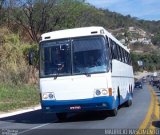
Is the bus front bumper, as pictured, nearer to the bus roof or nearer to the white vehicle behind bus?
the white vehicle behind bus

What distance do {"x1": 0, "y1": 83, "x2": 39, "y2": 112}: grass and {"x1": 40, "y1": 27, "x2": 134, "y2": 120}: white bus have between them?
35.3ft

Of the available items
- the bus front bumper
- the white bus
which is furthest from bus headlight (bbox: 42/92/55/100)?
the bus front bumper

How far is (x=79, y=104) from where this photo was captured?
16891 mm

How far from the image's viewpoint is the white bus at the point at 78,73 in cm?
1678

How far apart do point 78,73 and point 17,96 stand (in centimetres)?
2013

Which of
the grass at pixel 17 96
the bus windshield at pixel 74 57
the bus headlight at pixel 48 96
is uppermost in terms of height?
the bus windshield at pixel 74 57

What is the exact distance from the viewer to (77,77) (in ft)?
55.3

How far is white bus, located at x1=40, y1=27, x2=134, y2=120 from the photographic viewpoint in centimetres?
1678

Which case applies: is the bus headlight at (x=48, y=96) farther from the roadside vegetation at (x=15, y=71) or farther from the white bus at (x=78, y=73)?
the roadside vegetation at (x=15, y=71)

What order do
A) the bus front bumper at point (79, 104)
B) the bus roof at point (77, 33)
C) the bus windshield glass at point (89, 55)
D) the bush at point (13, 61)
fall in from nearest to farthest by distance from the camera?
the bus front bumper at point (79, 104) < the bus windshield glass at point (89, 55) < the bus roof at point (77, 33) < the bush at point (13, 61)

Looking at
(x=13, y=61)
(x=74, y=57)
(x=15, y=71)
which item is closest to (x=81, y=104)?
(x=74, y=57)

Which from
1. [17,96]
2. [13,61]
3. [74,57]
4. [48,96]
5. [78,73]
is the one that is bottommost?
[17,96]

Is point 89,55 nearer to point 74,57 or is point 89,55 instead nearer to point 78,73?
point 74,57

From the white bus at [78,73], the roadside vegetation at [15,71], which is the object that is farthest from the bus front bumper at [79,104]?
the roadside vegetation at [15,71]
